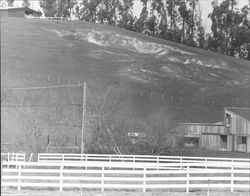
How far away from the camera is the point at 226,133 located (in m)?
57.2

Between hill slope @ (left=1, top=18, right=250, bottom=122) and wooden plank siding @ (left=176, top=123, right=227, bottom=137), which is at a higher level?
hill slope @ (left=1, top=18, right=250, bottom=122)

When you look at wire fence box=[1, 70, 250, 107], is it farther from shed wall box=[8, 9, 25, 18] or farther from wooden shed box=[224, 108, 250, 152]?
shed wall box=[8, 9, 25, 18]

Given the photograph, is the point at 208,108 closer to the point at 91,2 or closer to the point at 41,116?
the point at 41,116

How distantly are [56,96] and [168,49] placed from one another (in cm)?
4541

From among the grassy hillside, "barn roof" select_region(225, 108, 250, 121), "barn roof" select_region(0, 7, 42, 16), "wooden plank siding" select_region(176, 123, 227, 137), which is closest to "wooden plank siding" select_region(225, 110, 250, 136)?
"barn roof" select_region(225, 108, 250, 121)

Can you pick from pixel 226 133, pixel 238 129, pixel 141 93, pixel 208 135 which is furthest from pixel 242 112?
pixel 141 93

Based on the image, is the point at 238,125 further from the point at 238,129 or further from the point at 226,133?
the point at 226,133

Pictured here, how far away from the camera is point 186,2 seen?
136 m

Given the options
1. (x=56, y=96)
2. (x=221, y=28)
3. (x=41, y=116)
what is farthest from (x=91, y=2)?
(x=41, y=116)

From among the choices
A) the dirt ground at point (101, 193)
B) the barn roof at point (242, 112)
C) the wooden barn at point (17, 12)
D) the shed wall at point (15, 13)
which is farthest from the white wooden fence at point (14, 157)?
the shed wall at point (15, 13)

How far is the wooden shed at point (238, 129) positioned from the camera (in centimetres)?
5509

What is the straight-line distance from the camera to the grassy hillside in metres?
71.8

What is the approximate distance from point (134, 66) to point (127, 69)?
7.89 ft

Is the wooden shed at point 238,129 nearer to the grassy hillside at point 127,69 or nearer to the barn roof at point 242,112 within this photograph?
the barn roof at point 242,112
